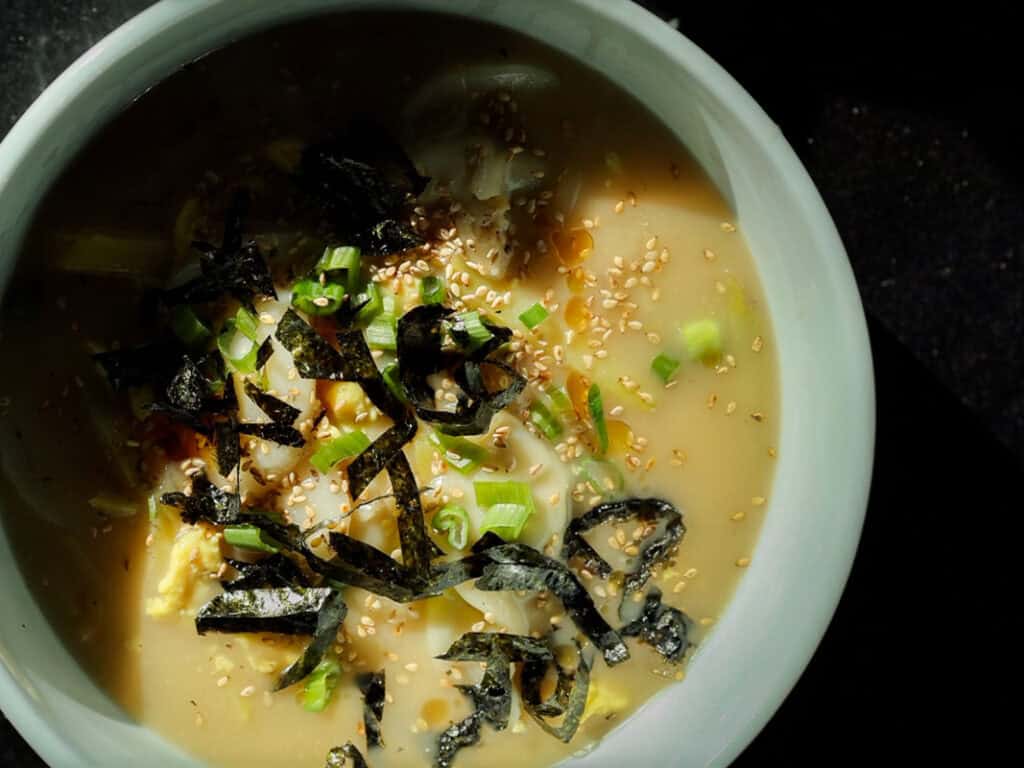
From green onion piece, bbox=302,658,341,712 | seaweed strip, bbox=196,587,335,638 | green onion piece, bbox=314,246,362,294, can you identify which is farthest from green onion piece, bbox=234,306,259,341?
green onion piece, bbox=302,658,341,712

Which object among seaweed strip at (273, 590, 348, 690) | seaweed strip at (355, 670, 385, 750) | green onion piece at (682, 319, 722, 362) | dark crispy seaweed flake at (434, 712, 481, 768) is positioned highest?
green onion piece at (682, 319, 722, 362)

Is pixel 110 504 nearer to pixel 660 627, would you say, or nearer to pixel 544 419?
pixel 544 419

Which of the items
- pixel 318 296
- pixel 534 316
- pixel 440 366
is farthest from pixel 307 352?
pixel 534 316

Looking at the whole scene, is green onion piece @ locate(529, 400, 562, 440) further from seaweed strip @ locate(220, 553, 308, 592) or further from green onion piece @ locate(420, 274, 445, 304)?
seaweed strip @ locate(220, 553, 308, 592)

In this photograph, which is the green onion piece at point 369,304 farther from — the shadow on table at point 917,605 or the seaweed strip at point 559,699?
the shadow on table at point 917,605

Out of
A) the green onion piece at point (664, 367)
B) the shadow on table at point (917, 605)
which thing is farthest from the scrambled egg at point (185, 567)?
the shadow on table at point (917, 605)

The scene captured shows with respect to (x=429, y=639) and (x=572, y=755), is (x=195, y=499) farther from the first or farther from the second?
(x=572, y=755)

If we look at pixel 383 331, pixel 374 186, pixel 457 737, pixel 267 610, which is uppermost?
pixel 374 186
